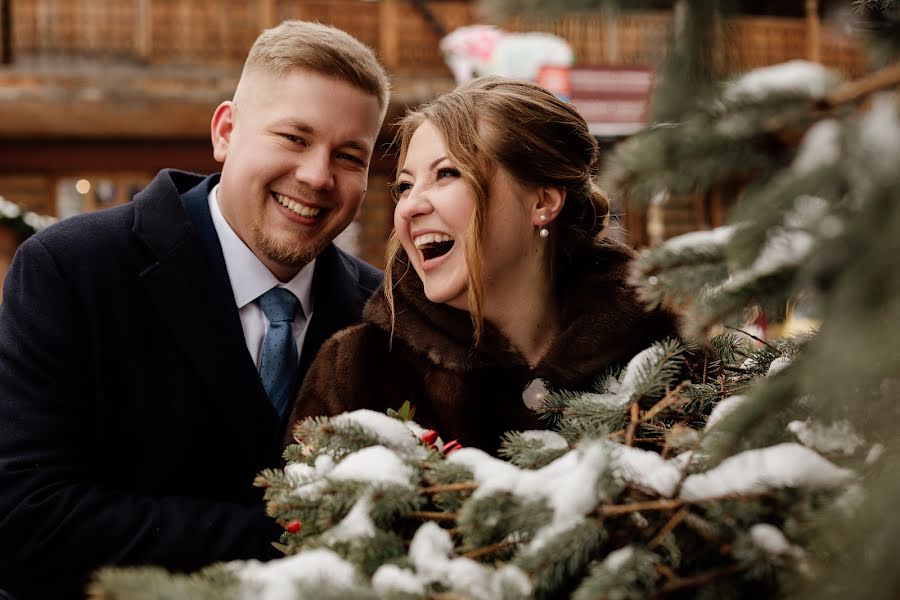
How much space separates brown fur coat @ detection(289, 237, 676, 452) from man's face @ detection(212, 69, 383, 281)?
1.66 ft

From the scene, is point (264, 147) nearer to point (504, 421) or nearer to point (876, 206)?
point (504, 421)

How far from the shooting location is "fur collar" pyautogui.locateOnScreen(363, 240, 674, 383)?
204 cm

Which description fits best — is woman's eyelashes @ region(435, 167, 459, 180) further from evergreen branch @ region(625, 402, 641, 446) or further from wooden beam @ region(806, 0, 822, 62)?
wooden beam @ region(806, 0, 822, 62)

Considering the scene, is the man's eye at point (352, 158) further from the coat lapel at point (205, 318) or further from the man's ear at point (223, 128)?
the coat lapel at point (205, 318)

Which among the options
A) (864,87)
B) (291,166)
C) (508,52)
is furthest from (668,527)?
(508,52)

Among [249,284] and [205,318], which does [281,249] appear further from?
[205,318]

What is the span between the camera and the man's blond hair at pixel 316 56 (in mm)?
2576

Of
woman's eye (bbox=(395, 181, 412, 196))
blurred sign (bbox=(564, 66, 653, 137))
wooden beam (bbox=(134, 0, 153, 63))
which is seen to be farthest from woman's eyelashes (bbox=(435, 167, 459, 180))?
wooden beam (bbox=(134, 0, 153, 63))

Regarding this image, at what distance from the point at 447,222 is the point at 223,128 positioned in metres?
1.14

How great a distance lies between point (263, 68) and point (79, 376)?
43.4 inches

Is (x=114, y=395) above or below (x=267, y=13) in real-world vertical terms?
below

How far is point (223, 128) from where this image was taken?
9.23 ft

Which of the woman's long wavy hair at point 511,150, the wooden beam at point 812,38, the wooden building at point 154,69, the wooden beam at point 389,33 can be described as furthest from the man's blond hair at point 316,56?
the wooden beam at point 812,38

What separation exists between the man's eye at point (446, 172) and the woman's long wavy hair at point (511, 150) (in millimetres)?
31
